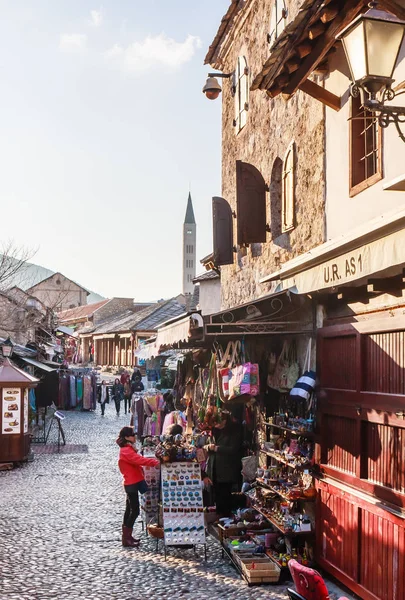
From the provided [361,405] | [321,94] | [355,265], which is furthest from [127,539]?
[321,94]

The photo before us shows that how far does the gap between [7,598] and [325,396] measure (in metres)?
Result: 4.11

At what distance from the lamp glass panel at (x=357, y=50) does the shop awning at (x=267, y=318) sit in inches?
179

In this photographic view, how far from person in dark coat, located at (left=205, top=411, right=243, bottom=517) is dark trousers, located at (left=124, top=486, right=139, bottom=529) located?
1.60 m

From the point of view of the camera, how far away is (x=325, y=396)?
8711mm

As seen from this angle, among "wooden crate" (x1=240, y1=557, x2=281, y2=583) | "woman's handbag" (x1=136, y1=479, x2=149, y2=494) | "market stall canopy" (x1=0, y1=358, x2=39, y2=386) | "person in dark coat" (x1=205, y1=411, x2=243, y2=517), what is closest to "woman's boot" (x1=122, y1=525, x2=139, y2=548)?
"woman's handbag" (x1=136, y1=479, x2=149, y2=494)

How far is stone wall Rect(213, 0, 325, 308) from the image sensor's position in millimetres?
10250

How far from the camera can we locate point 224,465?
1168 cm

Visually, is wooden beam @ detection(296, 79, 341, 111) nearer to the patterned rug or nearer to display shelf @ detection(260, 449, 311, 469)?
display shelf @ detection(260, 449, 311, 469)

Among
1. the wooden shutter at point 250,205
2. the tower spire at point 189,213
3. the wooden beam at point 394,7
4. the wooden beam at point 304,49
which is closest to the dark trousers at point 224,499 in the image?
the wooden shutter at point 250,205

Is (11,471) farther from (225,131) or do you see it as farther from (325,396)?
(325,396)

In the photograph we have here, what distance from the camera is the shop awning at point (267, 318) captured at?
9531 millimetres

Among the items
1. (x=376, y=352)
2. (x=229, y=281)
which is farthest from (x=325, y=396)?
(x=229, y=281)

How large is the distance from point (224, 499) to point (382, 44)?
8.45 metres

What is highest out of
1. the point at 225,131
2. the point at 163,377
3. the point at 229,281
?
the point at 225,131
